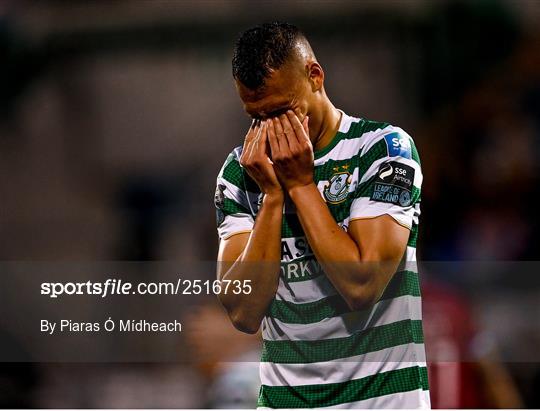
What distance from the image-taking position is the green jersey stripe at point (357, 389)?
1558 mm

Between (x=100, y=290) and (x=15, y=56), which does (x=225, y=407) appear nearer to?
(x=100, y=290)

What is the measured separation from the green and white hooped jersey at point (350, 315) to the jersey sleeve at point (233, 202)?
0.38ft

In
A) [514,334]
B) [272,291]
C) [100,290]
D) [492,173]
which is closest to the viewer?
[272,291]

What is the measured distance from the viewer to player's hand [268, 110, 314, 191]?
5.11ft

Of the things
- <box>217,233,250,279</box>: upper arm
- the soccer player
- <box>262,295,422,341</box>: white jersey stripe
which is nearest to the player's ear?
the soccer player

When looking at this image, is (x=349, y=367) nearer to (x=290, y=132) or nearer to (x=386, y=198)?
(x=386, y=198)

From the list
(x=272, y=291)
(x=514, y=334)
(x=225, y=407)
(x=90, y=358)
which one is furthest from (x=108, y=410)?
(x=514, y=334)

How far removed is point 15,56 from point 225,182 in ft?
3.23

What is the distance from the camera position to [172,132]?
2.36 m

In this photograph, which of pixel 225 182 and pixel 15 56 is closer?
pixel 225 182

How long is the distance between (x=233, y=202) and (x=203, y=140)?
676mm

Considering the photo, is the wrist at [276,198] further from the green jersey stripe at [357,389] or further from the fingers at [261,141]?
the green jersey stripe at [357,389]

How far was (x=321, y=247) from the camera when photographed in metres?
1.50

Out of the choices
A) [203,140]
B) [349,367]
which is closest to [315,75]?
[349,367]
